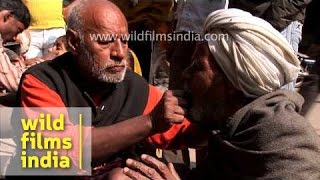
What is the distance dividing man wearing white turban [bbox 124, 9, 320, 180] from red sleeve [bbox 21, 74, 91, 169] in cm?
26

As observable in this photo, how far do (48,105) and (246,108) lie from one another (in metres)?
0.86

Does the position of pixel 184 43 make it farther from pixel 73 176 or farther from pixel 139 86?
pixel 73 176

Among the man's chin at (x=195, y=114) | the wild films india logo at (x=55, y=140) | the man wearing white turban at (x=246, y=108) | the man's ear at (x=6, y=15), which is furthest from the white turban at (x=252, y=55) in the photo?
the man's ear at (x=6, y=15)

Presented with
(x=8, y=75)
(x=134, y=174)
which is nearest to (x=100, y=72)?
(x=134, y=174)

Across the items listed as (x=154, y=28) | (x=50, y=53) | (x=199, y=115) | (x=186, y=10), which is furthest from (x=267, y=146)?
(x=154, y=28)

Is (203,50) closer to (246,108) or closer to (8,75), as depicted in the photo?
(246,108)

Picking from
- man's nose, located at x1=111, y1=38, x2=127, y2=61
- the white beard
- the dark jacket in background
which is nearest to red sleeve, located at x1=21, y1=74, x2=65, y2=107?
the white beard

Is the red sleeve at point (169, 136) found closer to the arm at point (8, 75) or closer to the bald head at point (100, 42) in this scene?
the bald head at point (100, 42)

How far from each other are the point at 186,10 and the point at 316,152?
272 cm

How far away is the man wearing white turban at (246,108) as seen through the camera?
2510 millimetres

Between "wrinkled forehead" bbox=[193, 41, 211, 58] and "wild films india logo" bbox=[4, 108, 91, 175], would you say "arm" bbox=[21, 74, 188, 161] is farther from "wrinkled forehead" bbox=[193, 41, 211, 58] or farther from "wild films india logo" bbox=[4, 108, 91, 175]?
"wrinkled forehead" bbox=[193, 41, 211, 58]

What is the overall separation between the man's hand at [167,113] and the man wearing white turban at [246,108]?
90mm

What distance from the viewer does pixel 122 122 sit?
2762 mm

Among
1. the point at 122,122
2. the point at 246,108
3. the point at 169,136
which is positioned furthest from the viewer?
the point at 169,136
